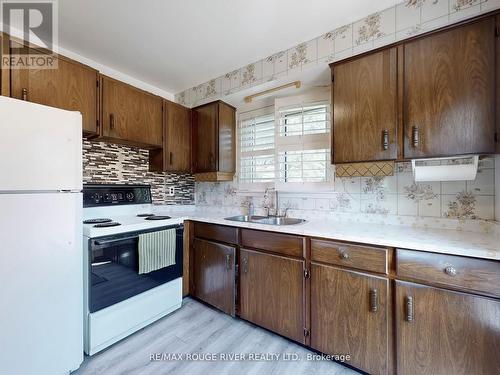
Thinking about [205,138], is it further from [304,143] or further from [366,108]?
[366,108]

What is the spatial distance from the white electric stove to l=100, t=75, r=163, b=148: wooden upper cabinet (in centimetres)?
53

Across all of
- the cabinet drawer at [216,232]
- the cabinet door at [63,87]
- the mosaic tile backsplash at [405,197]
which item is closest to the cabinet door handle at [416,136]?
the mosaic tile backsplash at [405,197]

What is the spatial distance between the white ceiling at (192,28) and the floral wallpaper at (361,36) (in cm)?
6

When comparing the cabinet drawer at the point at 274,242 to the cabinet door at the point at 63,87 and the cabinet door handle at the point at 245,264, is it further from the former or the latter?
the cabinet door at the point at 63,87

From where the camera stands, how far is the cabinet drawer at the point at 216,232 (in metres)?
2.00

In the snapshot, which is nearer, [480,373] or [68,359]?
[480,373]

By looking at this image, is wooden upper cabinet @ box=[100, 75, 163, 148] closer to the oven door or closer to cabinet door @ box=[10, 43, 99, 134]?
cabinet door @ box=[10, 43, 99, 134]

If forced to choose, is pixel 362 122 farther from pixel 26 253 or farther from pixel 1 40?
pixel 1 40

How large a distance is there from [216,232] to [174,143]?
1154 mm

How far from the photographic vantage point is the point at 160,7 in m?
1.60

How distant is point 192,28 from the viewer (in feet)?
5.95

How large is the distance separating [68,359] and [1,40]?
6.66 feet

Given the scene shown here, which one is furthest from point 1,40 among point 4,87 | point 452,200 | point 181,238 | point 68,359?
point 452,200

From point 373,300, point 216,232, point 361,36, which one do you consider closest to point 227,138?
point 216,232
